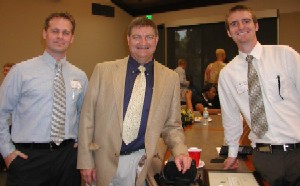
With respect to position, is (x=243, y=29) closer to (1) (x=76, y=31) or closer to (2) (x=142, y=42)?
(2) (x=142, y=42)

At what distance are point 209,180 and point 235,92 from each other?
0.66 m

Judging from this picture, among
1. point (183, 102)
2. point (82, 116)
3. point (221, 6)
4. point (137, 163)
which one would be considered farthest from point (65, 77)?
point (221, 6)

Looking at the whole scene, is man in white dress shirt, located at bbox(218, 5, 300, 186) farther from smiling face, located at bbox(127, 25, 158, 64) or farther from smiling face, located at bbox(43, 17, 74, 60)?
smiling face, located at bbox(43, 17, 74, 60)

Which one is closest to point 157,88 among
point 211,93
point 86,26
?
point 211,93

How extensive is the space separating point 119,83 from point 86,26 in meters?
6.72

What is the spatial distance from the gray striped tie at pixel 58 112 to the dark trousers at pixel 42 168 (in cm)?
9

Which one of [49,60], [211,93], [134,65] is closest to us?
[134,65]

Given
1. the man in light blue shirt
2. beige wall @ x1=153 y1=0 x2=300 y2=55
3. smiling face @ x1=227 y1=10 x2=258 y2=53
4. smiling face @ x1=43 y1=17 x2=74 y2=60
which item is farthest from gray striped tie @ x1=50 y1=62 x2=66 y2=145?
beige wall @ x1=153 y1=0 x2=300 y2=55

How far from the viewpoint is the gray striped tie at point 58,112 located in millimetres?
2020

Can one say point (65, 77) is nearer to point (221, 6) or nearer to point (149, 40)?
point (149, 40)

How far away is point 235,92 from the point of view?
2.09 meters

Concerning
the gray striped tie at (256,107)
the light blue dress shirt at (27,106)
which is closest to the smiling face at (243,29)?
the gray striped tie at (256,107)

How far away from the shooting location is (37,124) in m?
2.01

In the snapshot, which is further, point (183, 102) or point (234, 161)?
point (183, 102)
